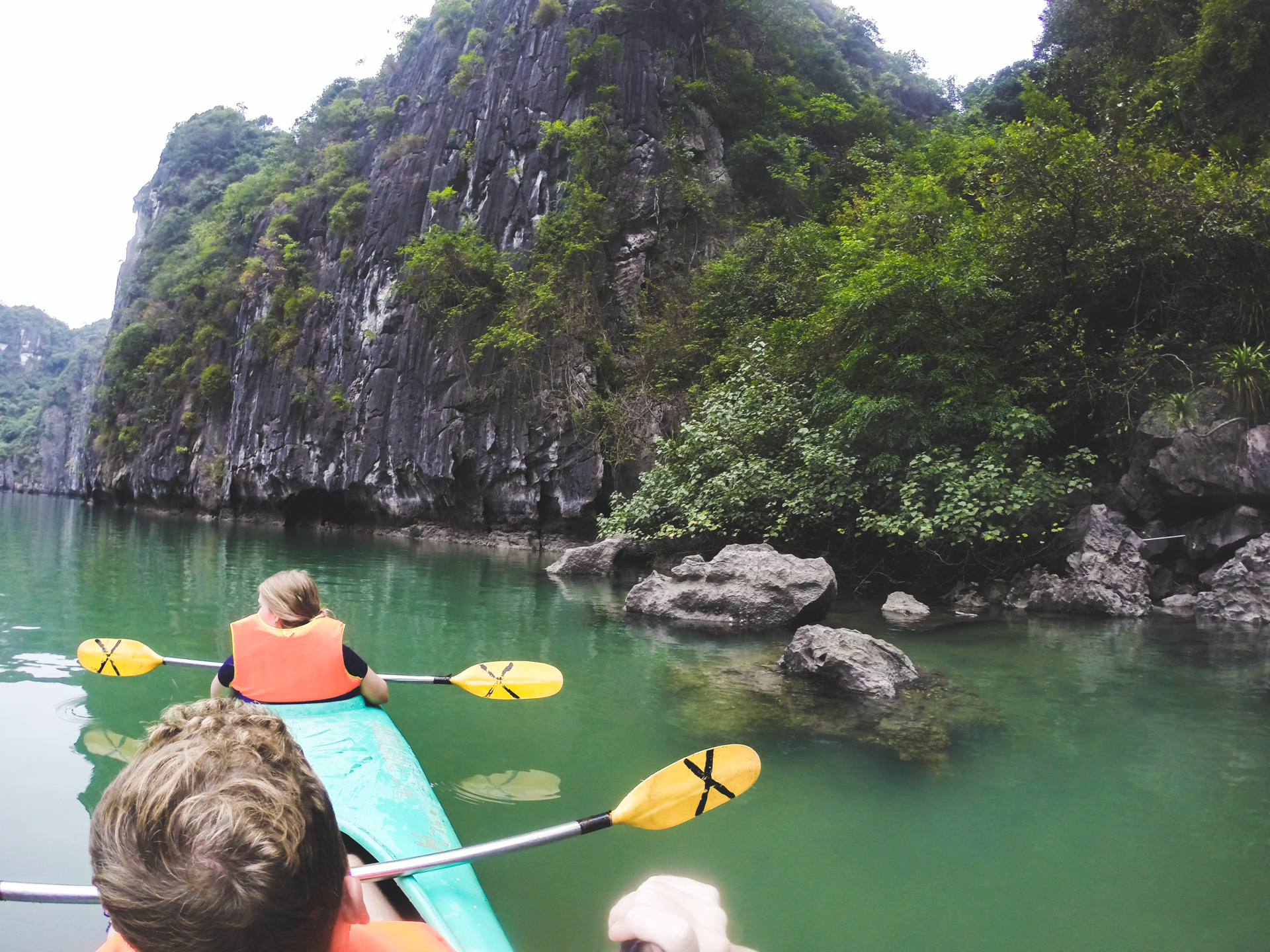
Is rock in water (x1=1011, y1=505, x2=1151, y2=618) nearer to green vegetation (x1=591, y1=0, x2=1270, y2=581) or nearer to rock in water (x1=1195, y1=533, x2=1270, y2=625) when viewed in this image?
green vegetation (x1=591, y1=0, x2=1270, y2=581)

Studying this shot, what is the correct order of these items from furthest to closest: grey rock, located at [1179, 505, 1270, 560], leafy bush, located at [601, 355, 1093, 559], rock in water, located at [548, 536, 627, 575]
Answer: rock in water, located at [548, 536, 627, 575], leafy bush, located at [601, 355, 1093, 559], grey rock, located at [1179, 505, 1270, 560]

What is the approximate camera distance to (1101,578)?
7.99 m

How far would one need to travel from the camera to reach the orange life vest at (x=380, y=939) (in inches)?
35.7

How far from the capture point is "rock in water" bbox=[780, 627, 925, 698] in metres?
4.78

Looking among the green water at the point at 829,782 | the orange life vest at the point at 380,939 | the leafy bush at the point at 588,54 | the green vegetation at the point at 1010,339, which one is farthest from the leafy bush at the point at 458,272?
the orange life vest at the point at 380,939

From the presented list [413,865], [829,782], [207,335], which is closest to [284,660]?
[413,865]

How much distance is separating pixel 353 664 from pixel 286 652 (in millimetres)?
309

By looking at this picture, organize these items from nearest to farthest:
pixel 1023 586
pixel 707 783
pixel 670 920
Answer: pixel 670 920 < pixel 707 783 < pixel 1023 586

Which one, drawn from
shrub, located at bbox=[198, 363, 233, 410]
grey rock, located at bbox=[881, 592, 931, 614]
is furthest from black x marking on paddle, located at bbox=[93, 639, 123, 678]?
shrub, located at bbox=[198, 363, 233, 410]

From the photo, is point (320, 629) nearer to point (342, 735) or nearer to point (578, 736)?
point (342, 735)

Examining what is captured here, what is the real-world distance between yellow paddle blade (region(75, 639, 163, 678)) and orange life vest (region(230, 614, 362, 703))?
1.57m

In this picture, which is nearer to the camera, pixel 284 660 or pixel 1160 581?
pixel 284 660

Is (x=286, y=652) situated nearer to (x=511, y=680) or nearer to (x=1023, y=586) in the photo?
(x=511, y=680)

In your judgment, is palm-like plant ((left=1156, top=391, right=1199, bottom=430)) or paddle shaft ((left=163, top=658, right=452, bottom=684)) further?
palm-like plant ((left=1156, top=391, right=1199, bottom=430))
